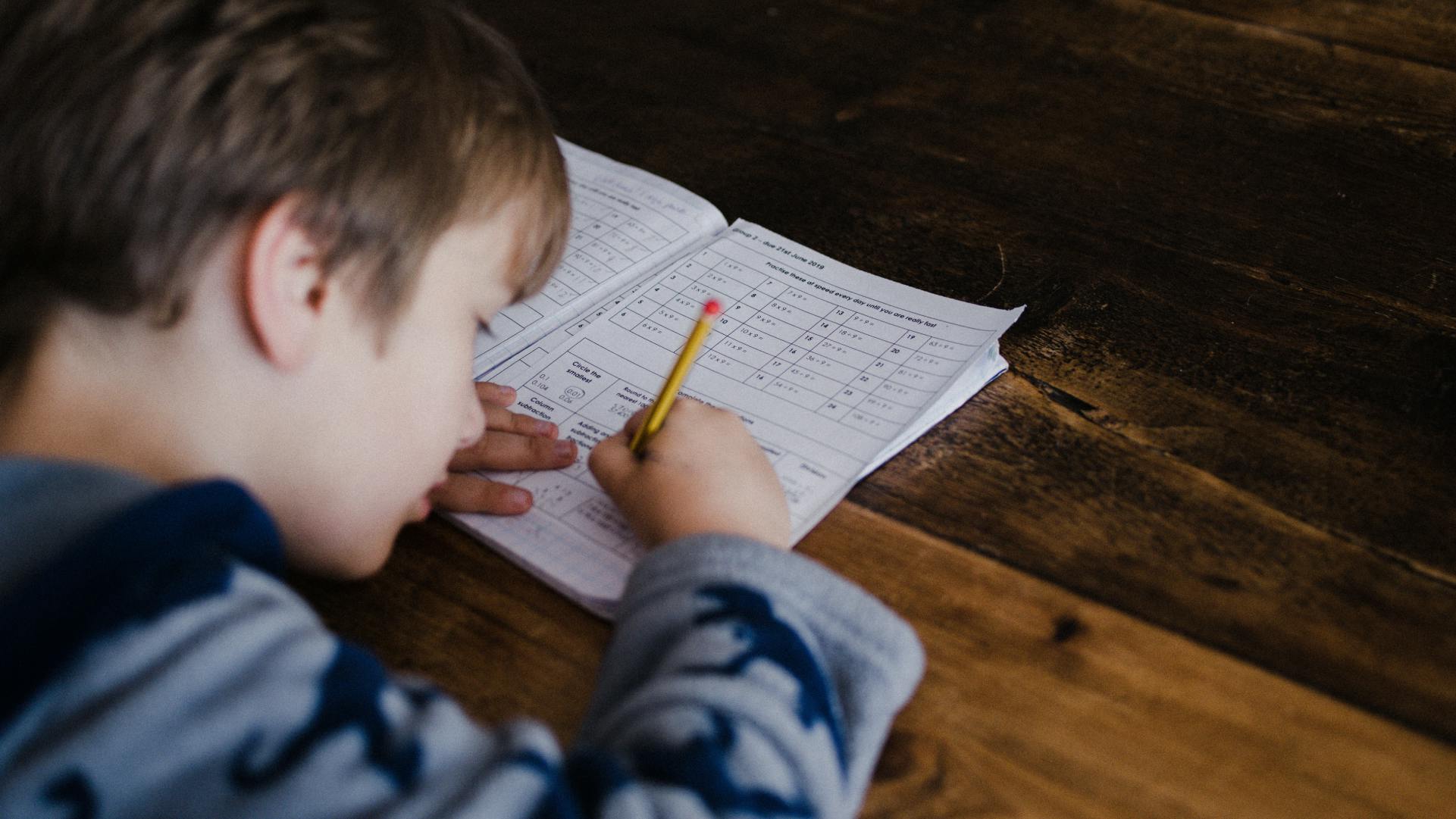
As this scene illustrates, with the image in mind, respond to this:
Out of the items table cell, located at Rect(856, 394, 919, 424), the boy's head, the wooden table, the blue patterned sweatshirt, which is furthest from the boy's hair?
table cell, located at Rect(856, 394, 919, 424)

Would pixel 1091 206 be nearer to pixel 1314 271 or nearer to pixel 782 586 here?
pixel 1314 271

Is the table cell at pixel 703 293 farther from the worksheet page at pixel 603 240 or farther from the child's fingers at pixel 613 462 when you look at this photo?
the child's fingers at pixel 613 462

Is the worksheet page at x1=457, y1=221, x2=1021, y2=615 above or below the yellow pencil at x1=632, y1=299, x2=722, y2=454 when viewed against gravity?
below

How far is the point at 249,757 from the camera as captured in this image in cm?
48

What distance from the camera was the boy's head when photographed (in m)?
Answer: 0.56

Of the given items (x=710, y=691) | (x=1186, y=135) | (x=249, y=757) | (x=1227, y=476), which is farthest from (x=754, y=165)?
(x=249, y=757)

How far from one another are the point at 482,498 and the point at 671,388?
0.14m

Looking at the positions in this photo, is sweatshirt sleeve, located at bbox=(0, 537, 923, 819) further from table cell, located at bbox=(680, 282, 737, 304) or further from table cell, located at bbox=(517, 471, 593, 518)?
table cell, located at bbox=(680, 282, 737, 304)

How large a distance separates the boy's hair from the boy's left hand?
0.50 feet

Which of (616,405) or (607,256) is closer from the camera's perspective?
(616,405)

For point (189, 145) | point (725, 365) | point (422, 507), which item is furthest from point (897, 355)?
point (189, 145)

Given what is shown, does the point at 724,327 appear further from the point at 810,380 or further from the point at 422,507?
the point at 422,507

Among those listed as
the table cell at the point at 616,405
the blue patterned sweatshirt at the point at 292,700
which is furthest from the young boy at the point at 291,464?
the table cell at the point at 616,405

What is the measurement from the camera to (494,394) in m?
0.82
